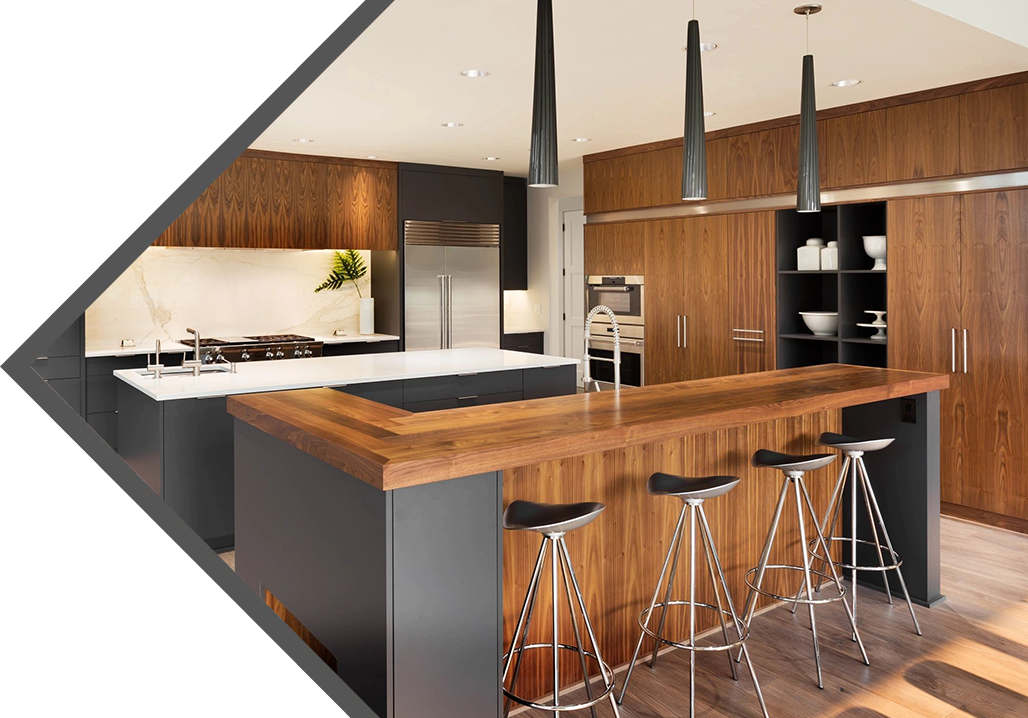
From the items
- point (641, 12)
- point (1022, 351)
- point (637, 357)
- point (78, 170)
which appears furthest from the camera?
point (637, 357)

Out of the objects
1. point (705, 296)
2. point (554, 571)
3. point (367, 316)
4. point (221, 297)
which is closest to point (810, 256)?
point (705, 296)

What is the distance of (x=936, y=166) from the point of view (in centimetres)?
437

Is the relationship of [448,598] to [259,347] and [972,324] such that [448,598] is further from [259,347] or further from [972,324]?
[259,347]

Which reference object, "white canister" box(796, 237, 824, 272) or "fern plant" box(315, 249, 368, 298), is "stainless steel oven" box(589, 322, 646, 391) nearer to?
"white canister" box(796, 237, 824, 272)

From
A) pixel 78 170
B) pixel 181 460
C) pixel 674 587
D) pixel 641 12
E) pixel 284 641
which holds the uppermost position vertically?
pixel 641 12

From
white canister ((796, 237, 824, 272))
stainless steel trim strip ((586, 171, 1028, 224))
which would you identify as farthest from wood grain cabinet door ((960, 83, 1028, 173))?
white canister ((796, 237, 824, 272))

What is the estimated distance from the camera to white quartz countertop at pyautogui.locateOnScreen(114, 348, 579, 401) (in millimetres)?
3844

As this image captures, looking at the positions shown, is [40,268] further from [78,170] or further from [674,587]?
[674,587]

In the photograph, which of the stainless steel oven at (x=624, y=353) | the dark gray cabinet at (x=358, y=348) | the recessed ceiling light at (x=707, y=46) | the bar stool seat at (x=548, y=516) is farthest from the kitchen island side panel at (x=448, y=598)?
the dark gray cabinet at (x=358, y=348)

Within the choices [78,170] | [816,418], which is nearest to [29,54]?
[78,170]

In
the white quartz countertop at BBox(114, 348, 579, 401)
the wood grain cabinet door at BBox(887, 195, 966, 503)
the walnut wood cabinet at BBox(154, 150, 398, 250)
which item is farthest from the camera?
the walnut wood cabinet at BBox(154, 150, 398, 250)

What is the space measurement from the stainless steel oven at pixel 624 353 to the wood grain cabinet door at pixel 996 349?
98.4 inches

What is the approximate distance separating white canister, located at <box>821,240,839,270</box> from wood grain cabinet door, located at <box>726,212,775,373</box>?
1.08ft

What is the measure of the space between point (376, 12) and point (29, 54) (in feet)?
3.01
